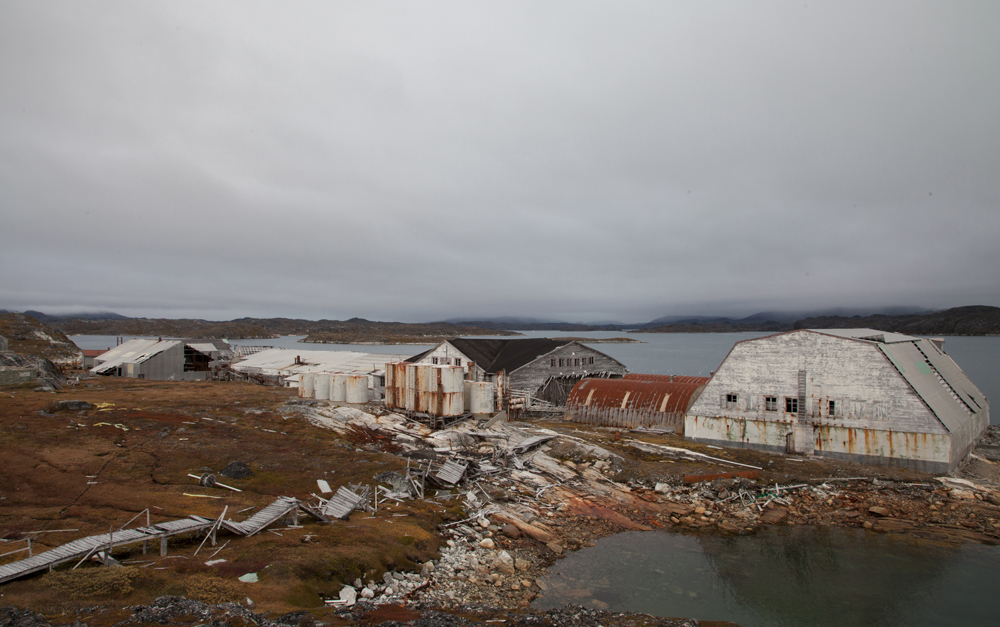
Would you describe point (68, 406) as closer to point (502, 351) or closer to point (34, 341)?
point (502, 351)

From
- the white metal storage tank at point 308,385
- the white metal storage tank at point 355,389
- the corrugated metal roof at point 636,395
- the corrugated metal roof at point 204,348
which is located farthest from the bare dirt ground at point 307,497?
the corrugated metal roof at point 204,348

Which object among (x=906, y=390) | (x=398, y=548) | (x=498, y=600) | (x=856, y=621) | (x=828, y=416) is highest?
(x=906, y=390)

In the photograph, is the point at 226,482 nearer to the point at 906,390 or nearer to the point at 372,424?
the point at 372,424

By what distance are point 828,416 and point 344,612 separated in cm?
3022

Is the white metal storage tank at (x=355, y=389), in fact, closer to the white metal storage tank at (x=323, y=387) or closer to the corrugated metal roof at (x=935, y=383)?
the white metal storage tank at (x=323, y=387)

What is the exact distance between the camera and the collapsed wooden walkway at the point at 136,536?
1170 cm

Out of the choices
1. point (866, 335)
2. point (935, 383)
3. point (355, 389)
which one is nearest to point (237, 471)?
→ point (355, 389)

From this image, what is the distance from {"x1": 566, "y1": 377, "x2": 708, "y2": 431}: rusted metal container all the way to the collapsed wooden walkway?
27.6m

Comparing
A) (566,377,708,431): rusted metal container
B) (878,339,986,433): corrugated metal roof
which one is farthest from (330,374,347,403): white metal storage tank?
(878,339,986,433): corrugated metal roof

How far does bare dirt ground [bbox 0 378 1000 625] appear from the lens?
41.4ft

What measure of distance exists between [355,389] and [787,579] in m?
32.7

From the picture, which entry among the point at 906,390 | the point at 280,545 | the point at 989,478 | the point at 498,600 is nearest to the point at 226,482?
the point at 280,545

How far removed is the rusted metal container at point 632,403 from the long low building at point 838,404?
12.2 ft

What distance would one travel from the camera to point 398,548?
55.2 ft
